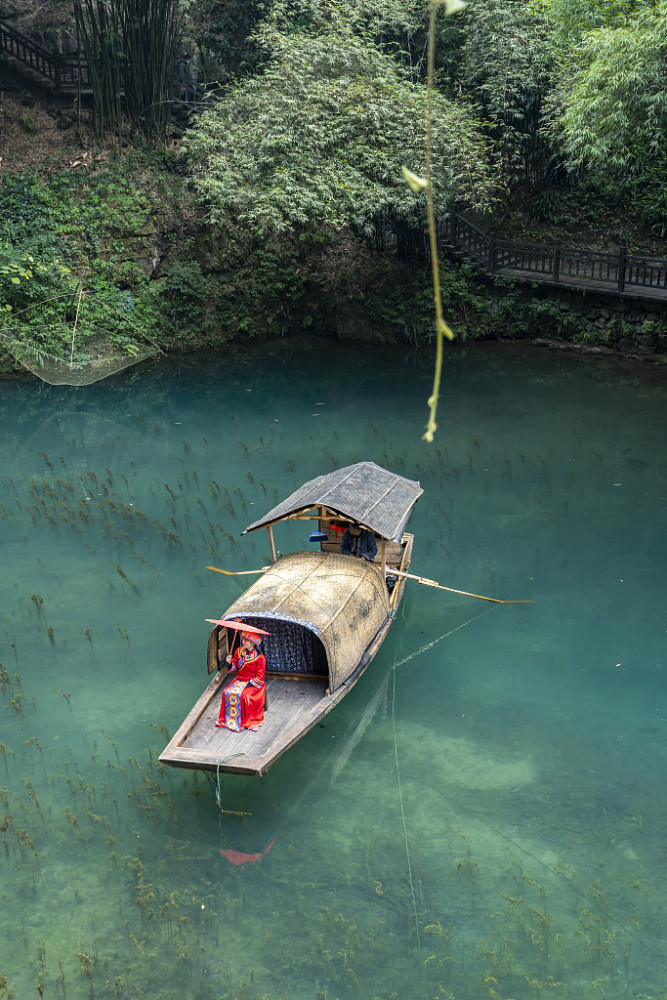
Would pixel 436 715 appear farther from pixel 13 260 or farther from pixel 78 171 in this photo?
pixel 78 171

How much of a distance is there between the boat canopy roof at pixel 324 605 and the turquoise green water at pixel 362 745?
3.00ft

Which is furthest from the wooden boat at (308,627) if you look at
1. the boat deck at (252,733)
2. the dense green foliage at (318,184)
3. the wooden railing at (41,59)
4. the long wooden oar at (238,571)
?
the wooden railing at (41,59)

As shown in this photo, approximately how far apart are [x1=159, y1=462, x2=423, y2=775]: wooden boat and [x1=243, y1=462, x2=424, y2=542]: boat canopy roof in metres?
0.01

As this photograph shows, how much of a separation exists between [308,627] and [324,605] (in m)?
0.44

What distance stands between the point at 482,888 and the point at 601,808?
1472 mm

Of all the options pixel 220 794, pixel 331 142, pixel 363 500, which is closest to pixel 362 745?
pixel 220 794

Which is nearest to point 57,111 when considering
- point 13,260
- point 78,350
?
point 13,260

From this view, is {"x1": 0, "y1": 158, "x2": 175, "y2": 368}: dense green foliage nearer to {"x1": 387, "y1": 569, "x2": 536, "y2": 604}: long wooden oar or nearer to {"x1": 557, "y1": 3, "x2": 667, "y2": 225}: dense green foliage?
{"x1": 557, "y1": 3, "x2": 667, "y2": 225}: dense green foliage

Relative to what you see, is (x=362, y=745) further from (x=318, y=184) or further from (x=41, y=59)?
(x=41, y=59)

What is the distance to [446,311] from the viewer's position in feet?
69.9

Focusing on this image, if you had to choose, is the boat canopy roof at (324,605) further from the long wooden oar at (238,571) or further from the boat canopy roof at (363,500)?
the long wooden oar at (238,571)

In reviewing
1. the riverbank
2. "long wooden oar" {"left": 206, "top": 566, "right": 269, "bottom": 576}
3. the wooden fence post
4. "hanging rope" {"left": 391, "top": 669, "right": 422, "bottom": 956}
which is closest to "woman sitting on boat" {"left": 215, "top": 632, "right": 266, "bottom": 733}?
"hanging rope" {"left": 391, "top": 669, "right": 422, "bottom": 956}

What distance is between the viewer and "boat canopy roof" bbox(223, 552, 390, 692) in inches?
336

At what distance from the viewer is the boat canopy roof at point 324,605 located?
8547 millimetres
